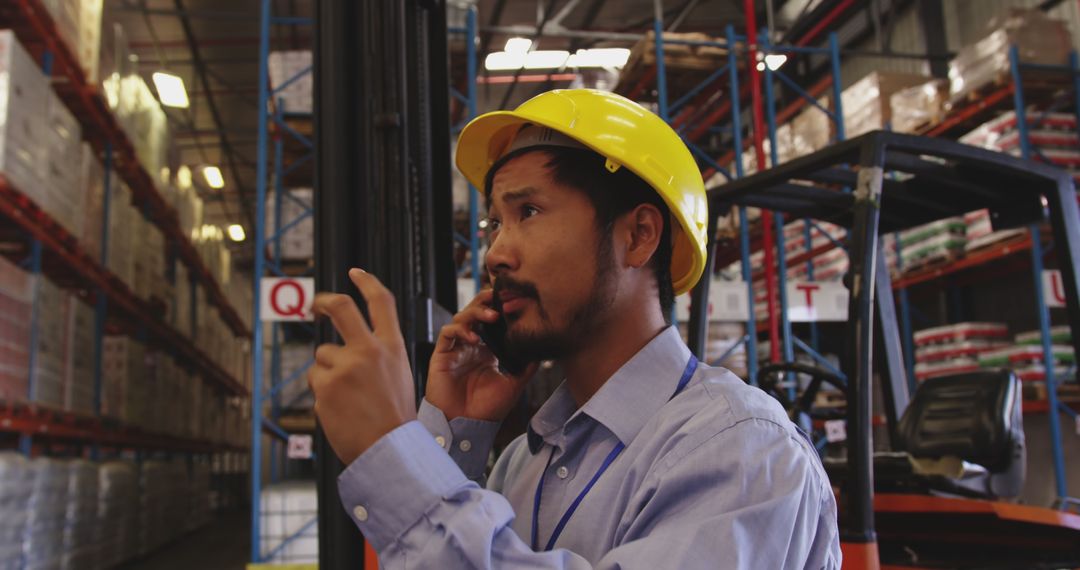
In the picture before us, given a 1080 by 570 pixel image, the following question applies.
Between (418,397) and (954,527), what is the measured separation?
7.49 ft

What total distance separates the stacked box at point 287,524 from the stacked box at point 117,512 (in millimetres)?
1659

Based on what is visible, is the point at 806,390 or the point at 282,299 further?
the point at 282,299

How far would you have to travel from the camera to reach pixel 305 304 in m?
6.71

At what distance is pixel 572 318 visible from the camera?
4.61 ft

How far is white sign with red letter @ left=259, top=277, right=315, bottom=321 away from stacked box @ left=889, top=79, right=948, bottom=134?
6.09m

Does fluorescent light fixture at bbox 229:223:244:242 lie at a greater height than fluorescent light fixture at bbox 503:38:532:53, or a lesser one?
lesser

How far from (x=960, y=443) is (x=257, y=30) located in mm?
12945

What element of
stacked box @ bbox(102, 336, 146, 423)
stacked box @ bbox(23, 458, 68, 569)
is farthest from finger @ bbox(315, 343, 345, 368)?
stacked box @ bbox(102, 336, 146, 423)

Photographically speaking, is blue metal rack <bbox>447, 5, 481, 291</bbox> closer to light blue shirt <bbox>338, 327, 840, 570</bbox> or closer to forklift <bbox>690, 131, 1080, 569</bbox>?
forklift <bbox>690, 131, 1080, 569</bbox>

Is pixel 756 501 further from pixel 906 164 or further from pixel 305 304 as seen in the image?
pixel 305 304

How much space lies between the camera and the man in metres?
1.00

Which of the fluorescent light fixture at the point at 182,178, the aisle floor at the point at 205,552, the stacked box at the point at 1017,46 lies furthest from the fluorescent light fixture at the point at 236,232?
the stacked box at the point at 1017,46

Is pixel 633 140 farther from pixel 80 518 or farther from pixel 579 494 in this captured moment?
pixel 80 518

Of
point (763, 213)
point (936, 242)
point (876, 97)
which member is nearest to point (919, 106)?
point (876, 97)
